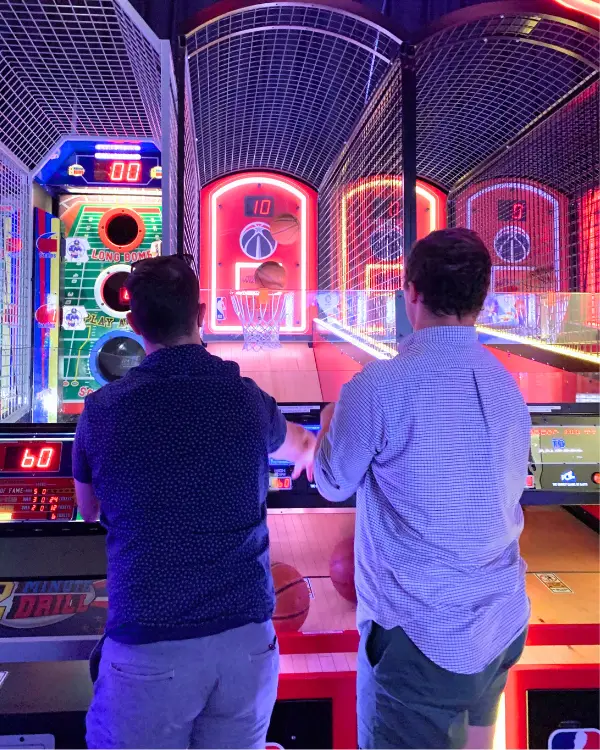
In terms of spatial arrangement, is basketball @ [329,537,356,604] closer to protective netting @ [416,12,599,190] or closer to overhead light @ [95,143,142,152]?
protective netting @ [416,12,599,190]

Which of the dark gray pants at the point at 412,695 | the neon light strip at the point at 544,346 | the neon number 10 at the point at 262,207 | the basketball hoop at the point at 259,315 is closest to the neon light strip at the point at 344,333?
the basketball hoop at the point at 259,315

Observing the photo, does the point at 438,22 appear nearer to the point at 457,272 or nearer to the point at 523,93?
the point at 523,93

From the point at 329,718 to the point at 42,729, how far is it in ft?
2.28

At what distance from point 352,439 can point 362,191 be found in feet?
5.46

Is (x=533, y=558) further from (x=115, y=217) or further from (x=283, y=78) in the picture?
(x=115, y=217)

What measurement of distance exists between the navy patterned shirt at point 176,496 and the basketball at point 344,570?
0.53 metres

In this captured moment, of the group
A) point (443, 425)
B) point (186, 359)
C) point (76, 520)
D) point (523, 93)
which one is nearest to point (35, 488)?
point (76, 520)

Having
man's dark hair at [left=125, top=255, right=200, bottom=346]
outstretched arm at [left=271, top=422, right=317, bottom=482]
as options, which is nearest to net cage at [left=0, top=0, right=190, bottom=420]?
man's dark hair at [left=125, top=255, right=200, bottom=346]

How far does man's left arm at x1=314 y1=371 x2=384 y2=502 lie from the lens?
105cm

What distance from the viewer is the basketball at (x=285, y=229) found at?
3500 millimetres

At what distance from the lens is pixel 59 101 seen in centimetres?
250

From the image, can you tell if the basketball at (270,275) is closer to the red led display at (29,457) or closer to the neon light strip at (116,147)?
the neon light strip at (116,147)

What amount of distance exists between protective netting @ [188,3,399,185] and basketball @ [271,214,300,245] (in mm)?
407

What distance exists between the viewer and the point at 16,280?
8.60 ft
